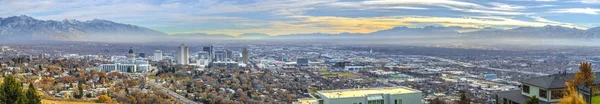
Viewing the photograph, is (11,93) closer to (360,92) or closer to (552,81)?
(360,92)

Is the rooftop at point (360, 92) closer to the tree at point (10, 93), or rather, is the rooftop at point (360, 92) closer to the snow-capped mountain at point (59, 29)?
the tree at point (10, 93)

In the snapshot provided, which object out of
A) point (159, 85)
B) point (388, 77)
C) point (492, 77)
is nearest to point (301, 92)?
point (159, 85)

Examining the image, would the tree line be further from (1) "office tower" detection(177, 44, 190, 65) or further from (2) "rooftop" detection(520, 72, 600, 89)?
(1) "office tower" detection(177, 44, 190, 65)

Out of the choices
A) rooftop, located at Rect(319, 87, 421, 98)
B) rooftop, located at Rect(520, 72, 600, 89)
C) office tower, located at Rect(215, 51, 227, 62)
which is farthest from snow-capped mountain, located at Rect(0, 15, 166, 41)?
rooftop, located at Rect(520, 72, 600, 89)

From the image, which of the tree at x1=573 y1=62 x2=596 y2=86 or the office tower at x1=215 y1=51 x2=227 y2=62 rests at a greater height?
the tree at x1=573 y1=62 x2=596 y2=86

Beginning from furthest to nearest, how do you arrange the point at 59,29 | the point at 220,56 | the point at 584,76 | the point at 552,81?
the point at 59,29, the point at 220,56, the point at 552,81, the point at 584,76

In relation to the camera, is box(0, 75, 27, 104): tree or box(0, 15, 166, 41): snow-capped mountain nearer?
box(0, 75, 27, 104): tree

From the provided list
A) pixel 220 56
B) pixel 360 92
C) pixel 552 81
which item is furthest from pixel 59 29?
pixel 552 81
